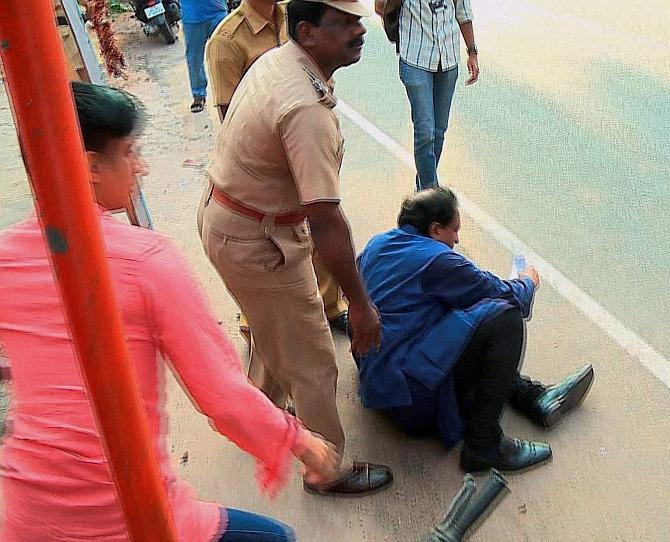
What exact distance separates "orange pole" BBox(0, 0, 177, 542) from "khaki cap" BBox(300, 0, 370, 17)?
1494 mm

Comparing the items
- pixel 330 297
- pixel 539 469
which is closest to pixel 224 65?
pixel 330 297

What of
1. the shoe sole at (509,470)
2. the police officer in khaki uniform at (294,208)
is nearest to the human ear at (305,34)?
the police officer in khaki uniform at (294,208)

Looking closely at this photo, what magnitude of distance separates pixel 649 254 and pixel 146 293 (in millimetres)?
3500

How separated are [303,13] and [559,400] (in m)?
1.76

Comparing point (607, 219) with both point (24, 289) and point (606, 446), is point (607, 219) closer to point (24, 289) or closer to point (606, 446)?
point (606, 446)

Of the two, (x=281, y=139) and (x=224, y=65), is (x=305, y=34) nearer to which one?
(x=281, y=139)

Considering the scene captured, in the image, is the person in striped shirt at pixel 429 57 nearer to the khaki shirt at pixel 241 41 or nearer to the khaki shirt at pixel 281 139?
the khaki shirt at pixel 241 41

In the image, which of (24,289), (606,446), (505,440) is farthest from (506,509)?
(24,289)

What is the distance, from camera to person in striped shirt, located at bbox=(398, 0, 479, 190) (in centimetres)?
396

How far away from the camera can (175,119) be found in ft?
22.2

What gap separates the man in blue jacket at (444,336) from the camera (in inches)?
101

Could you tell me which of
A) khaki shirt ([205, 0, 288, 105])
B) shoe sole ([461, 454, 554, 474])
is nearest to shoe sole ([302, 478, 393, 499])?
shoe sole ([461, 454, 554, 474])

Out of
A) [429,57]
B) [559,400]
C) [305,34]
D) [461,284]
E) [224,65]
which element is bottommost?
[559,400]

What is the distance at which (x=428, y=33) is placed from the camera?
13.0 ft
